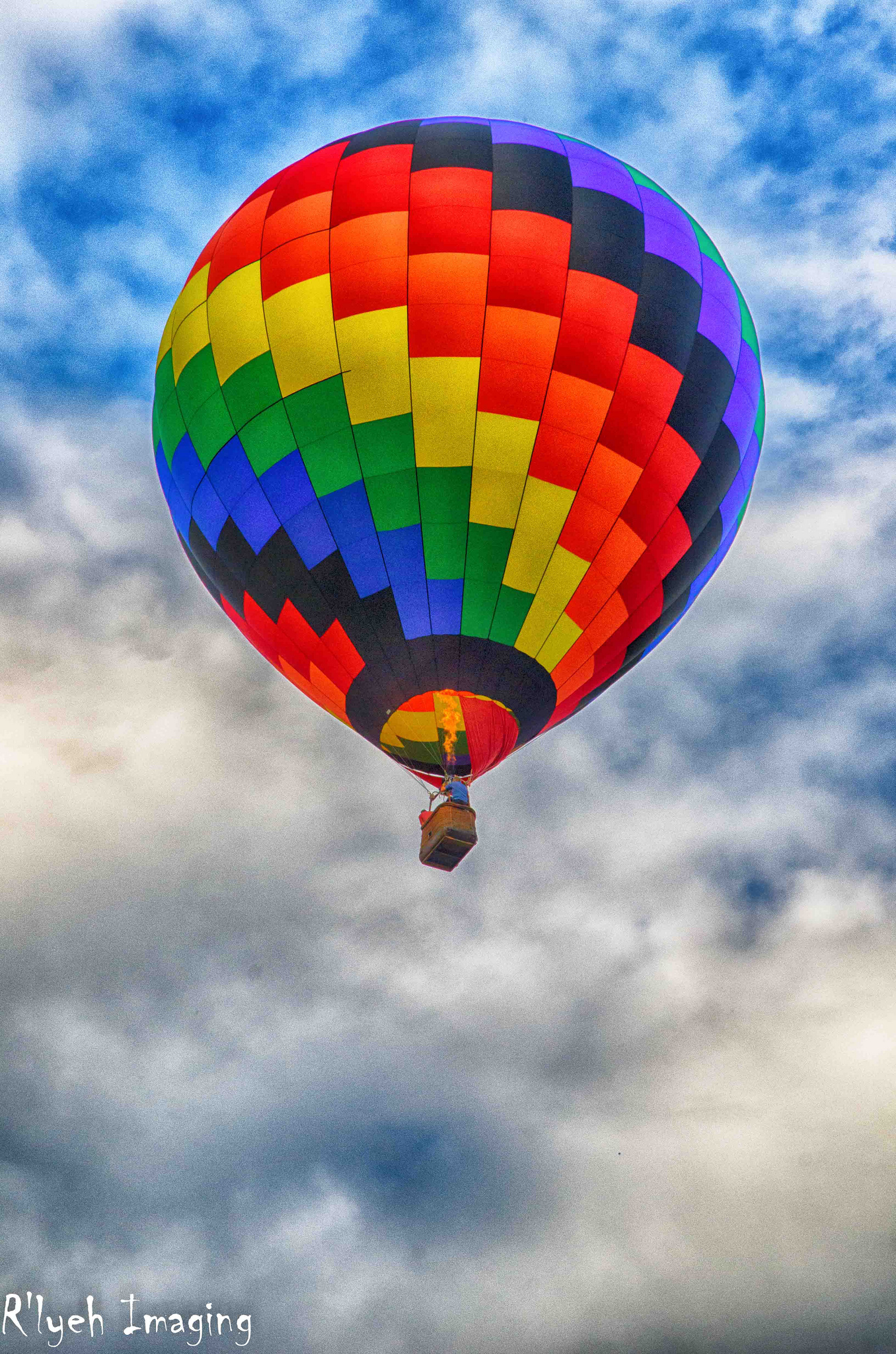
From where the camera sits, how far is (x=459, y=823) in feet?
45.3

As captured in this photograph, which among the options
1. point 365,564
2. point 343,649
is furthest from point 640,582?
point 343,649

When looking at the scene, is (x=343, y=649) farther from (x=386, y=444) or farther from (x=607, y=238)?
(x=607, y=238)

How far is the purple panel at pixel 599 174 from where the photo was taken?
14.7m

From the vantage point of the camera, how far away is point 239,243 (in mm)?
14812

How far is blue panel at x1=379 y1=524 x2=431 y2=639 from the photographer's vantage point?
1373 cm

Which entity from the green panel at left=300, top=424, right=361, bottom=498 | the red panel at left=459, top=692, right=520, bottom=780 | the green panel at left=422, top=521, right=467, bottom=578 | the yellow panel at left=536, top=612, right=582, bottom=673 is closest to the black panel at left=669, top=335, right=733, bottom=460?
the yellow panel at left=536, top=612, right=582, bottom=673

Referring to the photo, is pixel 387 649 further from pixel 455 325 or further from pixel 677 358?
pixel 677 358

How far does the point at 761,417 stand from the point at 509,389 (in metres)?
4.22

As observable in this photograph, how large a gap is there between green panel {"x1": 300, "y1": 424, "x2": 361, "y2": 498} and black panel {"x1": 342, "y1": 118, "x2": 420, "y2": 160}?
345 cm

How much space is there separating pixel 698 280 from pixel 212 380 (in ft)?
17.9

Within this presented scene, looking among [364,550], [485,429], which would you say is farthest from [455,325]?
[364,550]

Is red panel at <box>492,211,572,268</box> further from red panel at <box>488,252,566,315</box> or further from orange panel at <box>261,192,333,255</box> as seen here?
orange panel at <box>261,192,333,255</box>

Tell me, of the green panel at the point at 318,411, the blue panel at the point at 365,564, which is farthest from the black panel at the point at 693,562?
the green panel at the point at 318,411

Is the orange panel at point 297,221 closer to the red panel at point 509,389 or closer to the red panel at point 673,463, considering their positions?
the red panel at point 509,389
